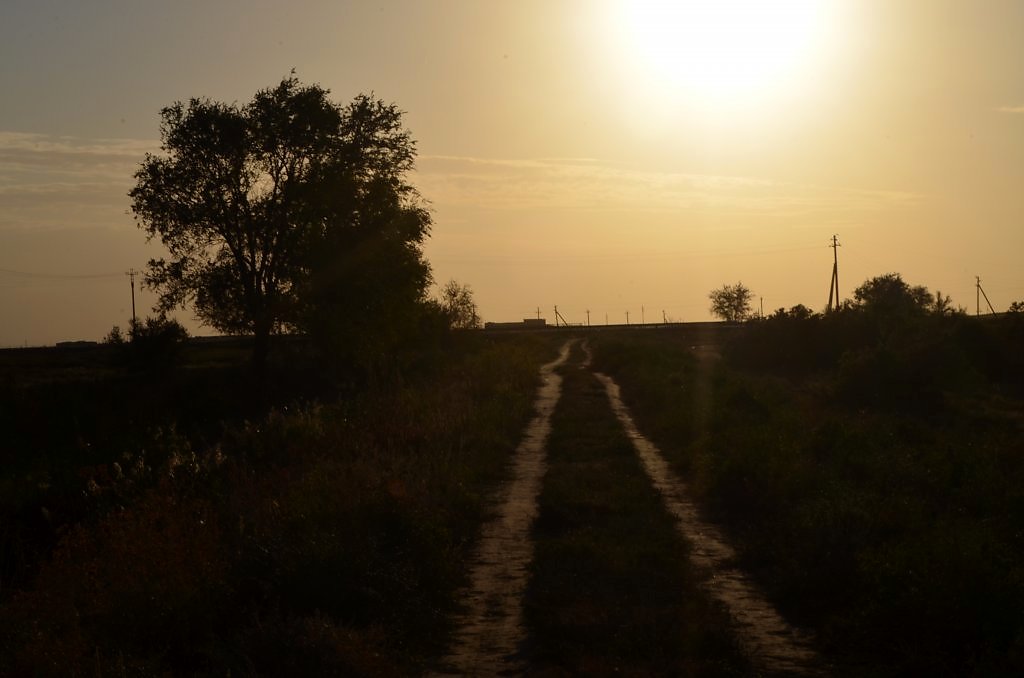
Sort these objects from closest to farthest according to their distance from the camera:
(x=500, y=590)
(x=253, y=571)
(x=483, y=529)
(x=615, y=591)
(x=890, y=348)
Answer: (x=253, y=571) → (x=615, y=591) → (x=500, y=590) → (x=483, y=529) → (x=890, y=348)

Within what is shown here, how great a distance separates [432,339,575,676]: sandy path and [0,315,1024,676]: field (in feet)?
0.46

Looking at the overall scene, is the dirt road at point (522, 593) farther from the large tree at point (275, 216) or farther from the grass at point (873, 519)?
the large tree at point (275, 216)

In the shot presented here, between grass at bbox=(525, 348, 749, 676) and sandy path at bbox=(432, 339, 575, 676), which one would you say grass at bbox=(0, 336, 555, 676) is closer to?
sandy path at bbox=(432, 339, 575, 676)

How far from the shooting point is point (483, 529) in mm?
14805

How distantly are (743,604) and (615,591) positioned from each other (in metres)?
1.35

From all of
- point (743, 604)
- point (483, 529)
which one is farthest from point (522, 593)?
point (483, 529)

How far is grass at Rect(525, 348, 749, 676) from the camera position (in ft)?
28.3

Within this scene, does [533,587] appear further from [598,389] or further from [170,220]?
[170,220]

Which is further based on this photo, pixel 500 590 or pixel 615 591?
pixel 500 590

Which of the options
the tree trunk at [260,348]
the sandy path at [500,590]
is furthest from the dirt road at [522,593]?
the tree trunk at [260,348]

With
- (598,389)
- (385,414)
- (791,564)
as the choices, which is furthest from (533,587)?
(598,389)

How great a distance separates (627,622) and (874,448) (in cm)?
1221

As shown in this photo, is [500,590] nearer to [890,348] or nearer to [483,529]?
[483,529]

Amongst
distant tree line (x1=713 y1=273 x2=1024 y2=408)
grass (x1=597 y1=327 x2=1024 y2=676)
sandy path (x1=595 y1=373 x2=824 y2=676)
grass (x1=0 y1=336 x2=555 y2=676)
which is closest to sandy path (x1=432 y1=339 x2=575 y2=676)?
grass (x1=0 y1=336 x2=555 y2=676)
